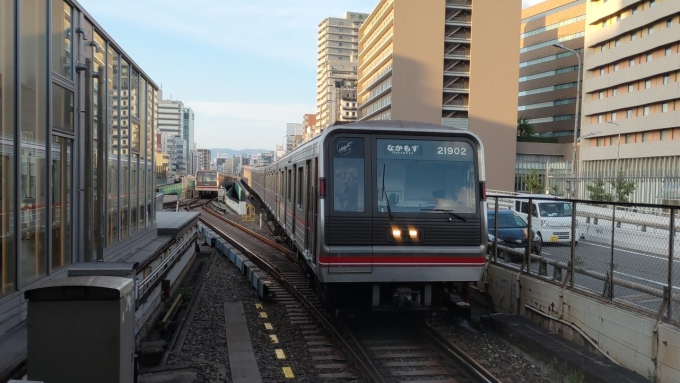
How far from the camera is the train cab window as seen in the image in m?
8.31

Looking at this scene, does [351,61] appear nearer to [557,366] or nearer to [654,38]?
[654,38]

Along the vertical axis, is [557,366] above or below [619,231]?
below

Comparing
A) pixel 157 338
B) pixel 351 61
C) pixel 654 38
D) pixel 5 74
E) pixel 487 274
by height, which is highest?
pixel 351 61

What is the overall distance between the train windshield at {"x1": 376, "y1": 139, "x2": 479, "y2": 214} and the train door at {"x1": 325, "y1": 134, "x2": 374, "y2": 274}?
217 millimetres

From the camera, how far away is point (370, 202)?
830 cm

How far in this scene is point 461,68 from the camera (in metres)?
64.2

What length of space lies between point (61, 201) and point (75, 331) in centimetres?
407

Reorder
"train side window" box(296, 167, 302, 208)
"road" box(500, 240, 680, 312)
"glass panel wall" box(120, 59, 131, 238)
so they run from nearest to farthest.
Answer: "road" box(500, 240, 680, 312) → "train side window" box(296, 167, 302, 208) → "glass panel wall" box(120, 59, 131, 238)

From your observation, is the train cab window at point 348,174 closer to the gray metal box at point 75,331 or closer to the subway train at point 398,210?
the subway train at point 398,210

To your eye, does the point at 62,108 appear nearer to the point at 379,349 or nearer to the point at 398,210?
the point at 398,210

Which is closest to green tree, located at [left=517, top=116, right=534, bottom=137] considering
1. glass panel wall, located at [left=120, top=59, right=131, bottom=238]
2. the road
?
glass panel wall, located at [left=120, top=59, right=131, bottom=238]

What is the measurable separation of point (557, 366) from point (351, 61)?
145m

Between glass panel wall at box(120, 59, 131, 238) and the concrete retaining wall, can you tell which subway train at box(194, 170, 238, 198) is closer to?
glass panel wall at box(120, 59, 131, 238)

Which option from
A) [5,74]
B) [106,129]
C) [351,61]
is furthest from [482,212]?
[351,61]
